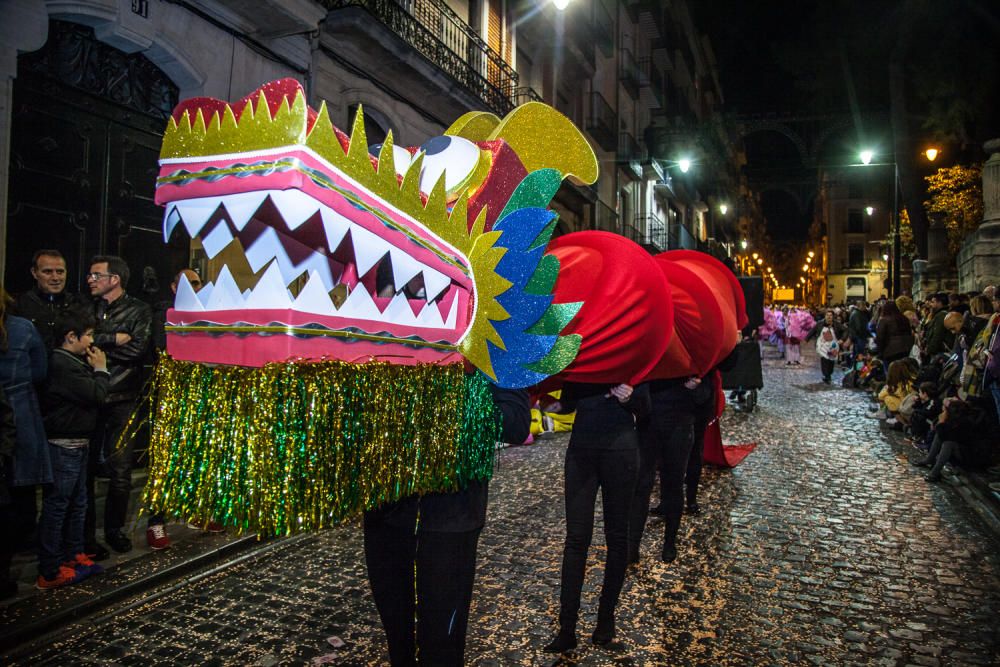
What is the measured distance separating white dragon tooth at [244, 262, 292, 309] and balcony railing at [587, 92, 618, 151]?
2241 centimetres

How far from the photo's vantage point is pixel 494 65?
51.0 feet

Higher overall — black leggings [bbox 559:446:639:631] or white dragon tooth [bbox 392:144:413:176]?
white dragon tooth [bbox 392:144:413:176]

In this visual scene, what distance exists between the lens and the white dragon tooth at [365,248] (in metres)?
1.78

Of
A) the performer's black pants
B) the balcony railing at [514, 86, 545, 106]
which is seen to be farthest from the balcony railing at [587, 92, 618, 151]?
the performer's black pants

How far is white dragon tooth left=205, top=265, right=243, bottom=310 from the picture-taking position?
1.78 m

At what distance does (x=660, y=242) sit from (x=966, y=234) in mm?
18158

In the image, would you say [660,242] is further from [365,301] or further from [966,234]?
[365,301]

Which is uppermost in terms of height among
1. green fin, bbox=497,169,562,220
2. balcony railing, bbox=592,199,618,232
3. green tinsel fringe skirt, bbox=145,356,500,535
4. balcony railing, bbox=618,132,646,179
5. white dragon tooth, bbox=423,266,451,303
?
balcony railing, bbox=618,132,646,179

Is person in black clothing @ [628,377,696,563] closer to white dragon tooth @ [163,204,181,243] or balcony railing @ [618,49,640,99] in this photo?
white dragon tooth @ [163,204,181,243]

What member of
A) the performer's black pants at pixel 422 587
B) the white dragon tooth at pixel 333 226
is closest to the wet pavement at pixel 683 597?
the performer's black pants at pixel 422 587

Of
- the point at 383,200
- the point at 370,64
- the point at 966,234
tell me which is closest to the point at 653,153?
the point at 966,234

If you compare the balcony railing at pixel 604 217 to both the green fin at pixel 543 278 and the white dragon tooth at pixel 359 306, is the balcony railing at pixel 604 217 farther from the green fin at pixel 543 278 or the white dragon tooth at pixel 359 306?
the white dragon tooth at pixel 359 306

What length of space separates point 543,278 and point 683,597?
2.99 meters

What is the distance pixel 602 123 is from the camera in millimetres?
23344
